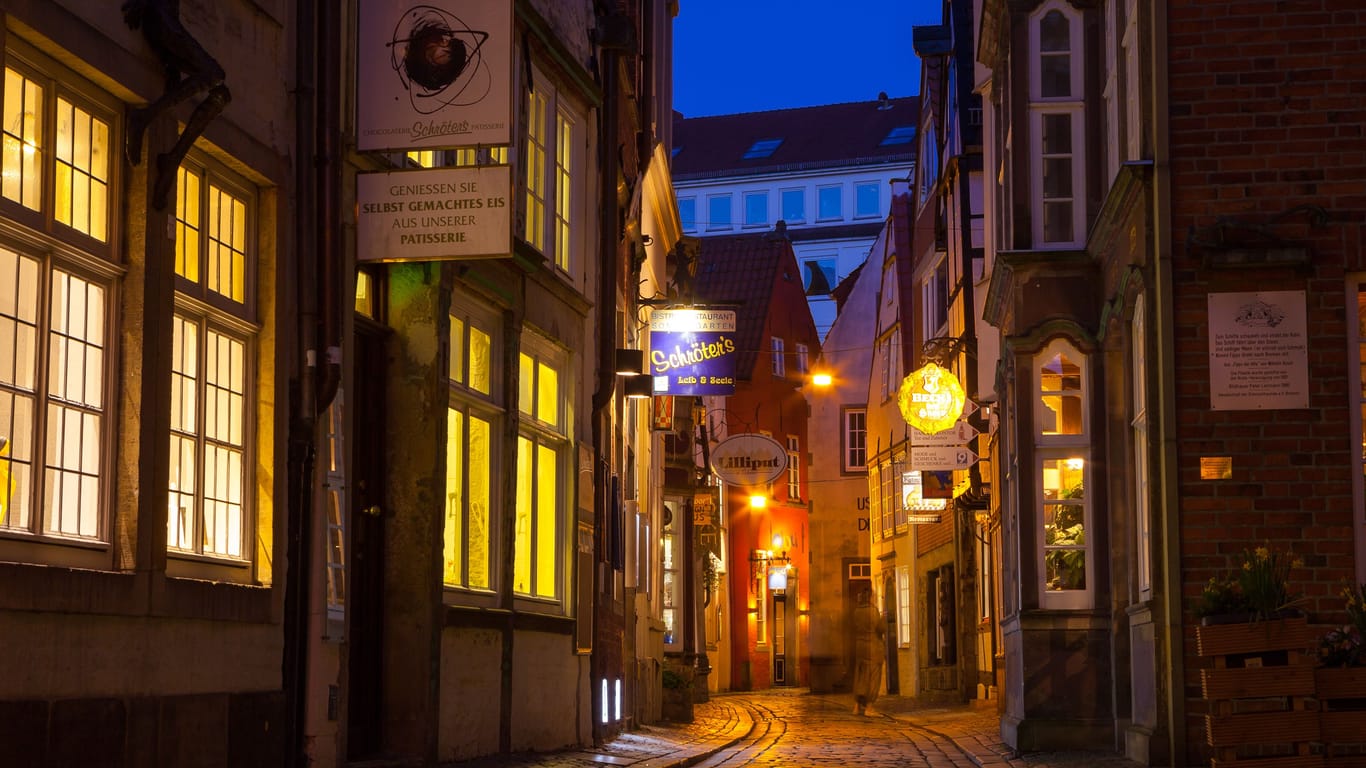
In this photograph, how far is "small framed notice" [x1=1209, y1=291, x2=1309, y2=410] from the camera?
41.3 feet

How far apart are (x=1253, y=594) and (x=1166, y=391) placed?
2.51 meters

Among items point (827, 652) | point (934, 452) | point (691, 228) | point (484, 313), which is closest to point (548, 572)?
point (484, 313)

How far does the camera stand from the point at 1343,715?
10391 millimetres

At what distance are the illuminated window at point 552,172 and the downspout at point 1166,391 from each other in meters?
5.19

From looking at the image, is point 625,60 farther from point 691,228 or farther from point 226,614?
point 691,228

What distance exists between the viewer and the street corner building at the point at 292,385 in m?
8.12

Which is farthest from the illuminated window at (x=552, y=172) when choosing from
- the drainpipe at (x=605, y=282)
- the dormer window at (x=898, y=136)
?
the dormer window at (x=898, y=136)

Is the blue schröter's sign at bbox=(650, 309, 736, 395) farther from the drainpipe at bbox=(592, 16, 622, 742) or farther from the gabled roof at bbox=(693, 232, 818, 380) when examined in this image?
the gabled roof at bbox=(693, 232, 818, 380)

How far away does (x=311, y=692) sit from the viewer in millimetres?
10828

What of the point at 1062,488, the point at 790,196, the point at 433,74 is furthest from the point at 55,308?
the point at 790,196

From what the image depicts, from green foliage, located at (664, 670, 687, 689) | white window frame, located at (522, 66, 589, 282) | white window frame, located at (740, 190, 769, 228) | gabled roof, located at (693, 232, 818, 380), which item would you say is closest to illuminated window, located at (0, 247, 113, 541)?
white window frame, located at (522, 66, 589, 282)

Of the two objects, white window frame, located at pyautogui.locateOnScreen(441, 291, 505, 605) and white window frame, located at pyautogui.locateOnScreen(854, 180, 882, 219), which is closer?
white window frame, located at pyautogui.locateOnScreen(441, 291, 505, 605)

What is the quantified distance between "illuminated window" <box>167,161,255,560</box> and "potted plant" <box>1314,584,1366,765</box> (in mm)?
6118

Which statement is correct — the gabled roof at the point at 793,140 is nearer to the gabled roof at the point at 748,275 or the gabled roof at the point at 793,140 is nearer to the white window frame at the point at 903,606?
the gabled roof at the point at 748,275
